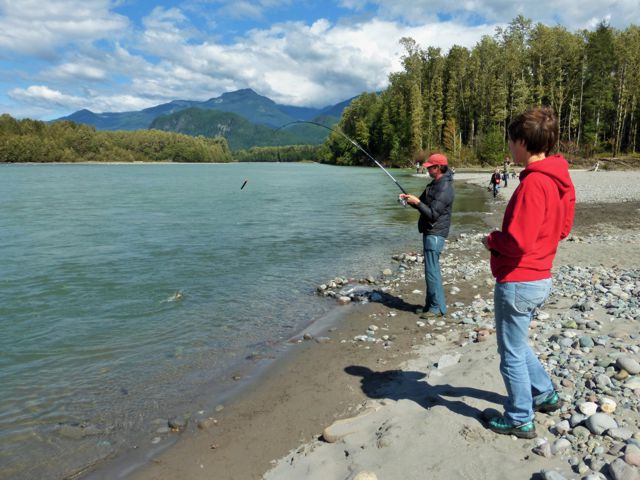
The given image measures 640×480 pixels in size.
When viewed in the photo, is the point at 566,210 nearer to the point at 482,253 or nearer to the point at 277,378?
the point at 277,378

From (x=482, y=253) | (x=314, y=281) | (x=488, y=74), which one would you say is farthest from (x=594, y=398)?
(x=488, y=74)

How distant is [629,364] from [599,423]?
1.34 m

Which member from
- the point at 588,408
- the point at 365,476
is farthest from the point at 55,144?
the point at 588,408

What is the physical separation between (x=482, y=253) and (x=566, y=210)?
11.3m

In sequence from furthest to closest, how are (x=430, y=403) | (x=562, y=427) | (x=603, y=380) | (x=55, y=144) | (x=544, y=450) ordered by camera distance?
(x=55, y=144), (x=430, y=403), (x=603, y=380), (x=562, y=427), (x=544, y=450)

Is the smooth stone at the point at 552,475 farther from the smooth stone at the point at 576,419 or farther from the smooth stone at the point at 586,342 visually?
the smooth stone at the point at 586,342

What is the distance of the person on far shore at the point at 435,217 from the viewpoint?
7.61 meters

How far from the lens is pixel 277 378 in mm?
6609

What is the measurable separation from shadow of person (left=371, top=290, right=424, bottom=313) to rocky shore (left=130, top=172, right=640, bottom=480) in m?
0.04

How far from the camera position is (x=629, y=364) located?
4773mm

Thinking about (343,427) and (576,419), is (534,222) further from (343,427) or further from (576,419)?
(343,427)

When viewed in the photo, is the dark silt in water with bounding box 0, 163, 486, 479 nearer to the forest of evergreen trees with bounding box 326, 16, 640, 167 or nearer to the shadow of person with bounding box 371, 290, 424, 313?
the shadow of person with bounding box 371, 290, 424, 313

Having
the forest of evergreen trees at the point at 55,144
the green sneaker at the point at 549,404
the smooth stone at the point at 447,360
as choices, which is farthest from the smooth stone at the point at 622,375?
the forest of evergreen trees at the point at 55,144

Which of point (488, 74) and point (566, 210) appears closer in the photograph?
point (566, 210)
